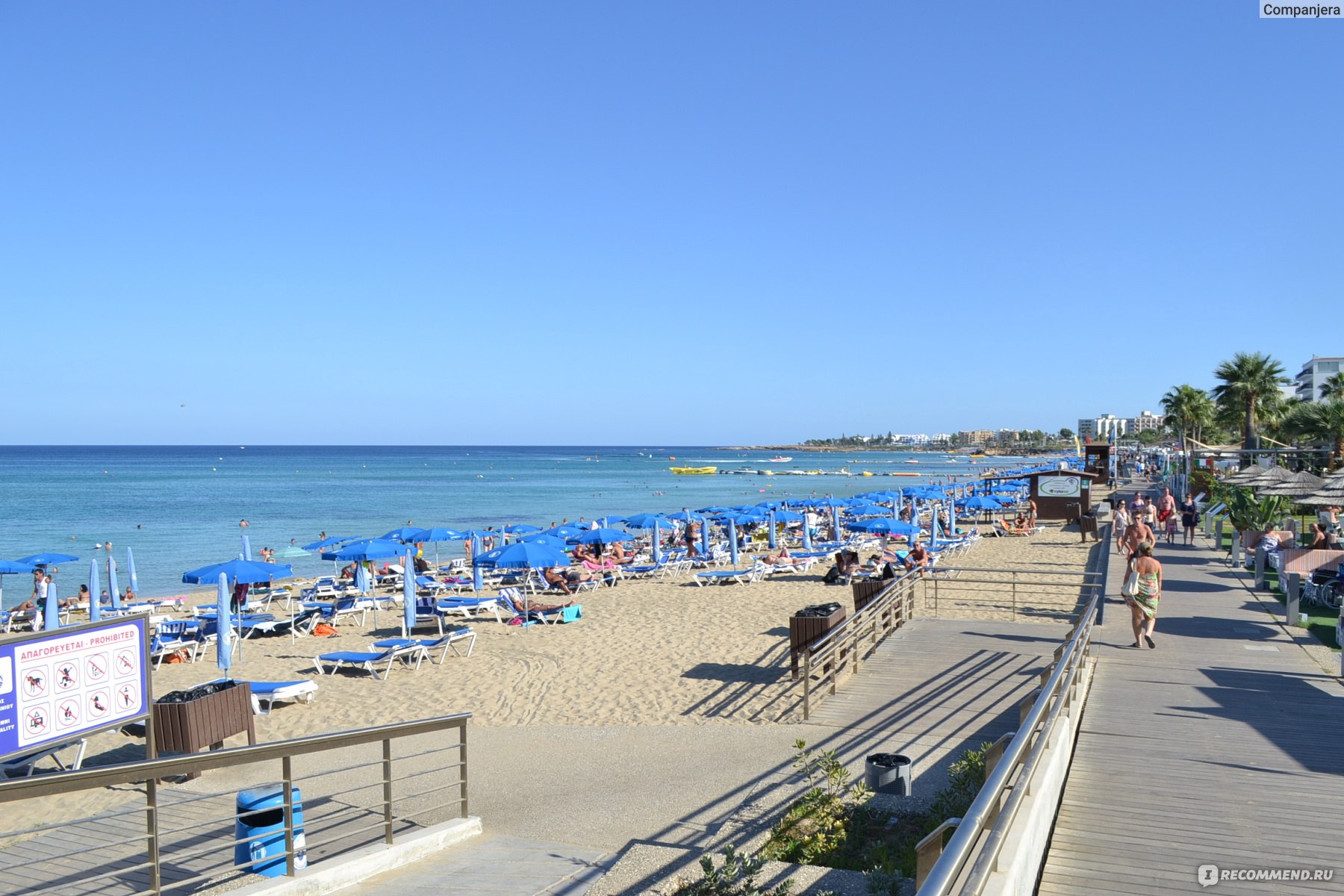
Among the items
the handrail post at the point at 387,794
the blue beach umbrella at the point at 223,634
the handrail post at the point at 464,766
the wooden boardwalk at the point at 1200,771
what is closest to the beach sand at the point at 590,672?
the blue beach umbrella at the point at 223,634

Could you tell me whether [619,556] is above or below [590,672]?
below

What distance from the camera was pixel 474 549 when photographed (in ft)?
86.6

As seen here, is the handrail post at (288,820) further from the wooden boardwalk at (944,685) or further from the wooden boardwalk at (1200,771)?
the wooden boardwalk at (944,685)

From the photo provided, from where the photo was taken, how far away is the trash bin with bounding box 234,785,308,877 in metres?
5.03

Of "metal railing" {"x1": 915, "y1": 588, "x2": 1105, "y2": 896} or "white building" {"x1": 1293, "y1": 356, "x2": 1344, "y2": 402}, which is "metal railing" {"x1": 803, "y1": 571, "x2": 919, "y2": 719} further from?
"white building" {"x1": 1293, "y1": 356, "x2": 1344, "y2": 402}

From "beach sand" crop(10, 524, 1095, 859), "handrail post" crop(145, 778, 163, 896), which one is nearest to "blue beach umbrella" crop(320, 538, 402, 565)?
"beach sand" crop(10, 524, 1095, 859)

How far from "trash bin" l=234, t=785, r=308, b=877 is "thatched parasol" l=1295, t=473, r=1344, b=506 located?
14.6 m

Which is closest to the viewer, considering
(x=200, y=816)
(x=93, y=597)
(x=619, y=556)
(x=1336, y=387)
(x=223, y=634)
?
(x=200, y=816)

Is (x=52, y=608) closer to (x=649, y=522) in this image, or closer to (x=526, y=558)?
(x=526, y=558)

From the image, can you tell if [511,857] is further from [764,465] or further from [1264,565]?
[764,465]

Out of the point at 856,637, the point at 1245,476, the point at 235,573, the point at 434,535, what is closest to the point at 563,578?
the point at 434,535

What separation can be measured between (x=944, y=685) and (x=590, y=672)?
16.5 feet

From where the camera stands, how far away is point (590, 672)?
12383mm
